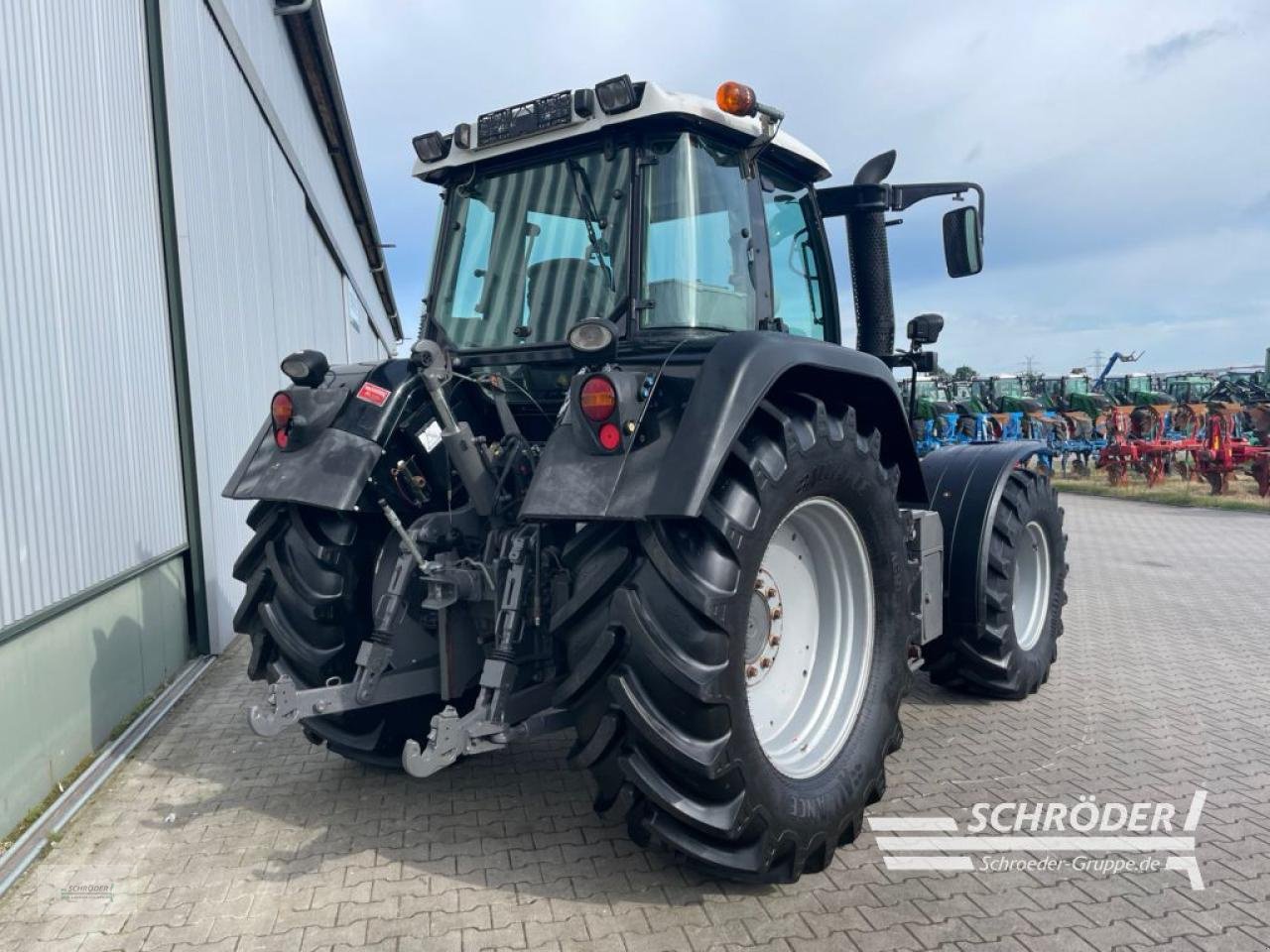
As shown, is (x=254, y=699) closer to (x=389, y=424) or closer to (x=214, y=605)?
(x=214, y=605)

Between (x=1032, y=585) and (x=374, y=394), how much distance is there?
12.2 ft

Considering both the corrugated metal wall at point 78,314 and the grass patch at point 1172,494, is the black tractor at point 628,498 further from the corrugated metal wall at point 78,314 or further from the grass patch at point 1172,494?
the grass patch at point 1172,494

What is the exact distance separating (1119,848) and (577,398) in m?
2.31

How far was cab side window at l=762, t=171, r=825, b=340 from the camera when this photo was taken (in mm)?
3607

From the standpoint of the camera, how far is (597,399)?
2.54 m

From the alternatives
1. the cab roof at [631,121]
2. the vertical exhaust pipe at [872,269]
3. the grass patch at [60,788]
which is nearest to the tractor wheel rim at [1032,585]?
the vertical exhaust pipe at [872,269]

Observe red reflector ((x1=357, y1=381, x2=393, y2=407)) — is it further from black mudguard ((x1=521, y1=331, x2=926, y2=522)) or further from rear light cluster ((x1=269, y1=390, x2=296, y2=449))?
black mudguard ((x1=521, y1=331, x2=926, y2=522))

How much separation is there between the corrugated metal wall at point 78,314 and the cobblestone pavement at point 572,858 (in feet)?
3.37

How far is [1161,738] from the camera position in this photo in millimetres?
3941

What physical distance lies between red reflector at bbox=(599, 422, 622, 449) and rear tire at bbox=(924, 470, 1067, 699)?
2.54m

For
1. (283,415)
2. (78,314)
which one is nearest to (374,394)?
(283,415)

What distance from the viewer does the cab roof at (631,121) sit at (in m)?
3.08

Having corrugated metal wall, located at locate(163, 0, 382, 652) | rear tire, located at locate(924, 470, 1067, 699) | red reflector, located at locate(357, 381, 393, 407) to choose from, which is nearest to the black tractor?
red reflector, located at locate(357, 381, 393, 407)

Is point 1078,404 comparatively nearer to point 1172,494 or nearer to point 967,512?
point 1172,494
